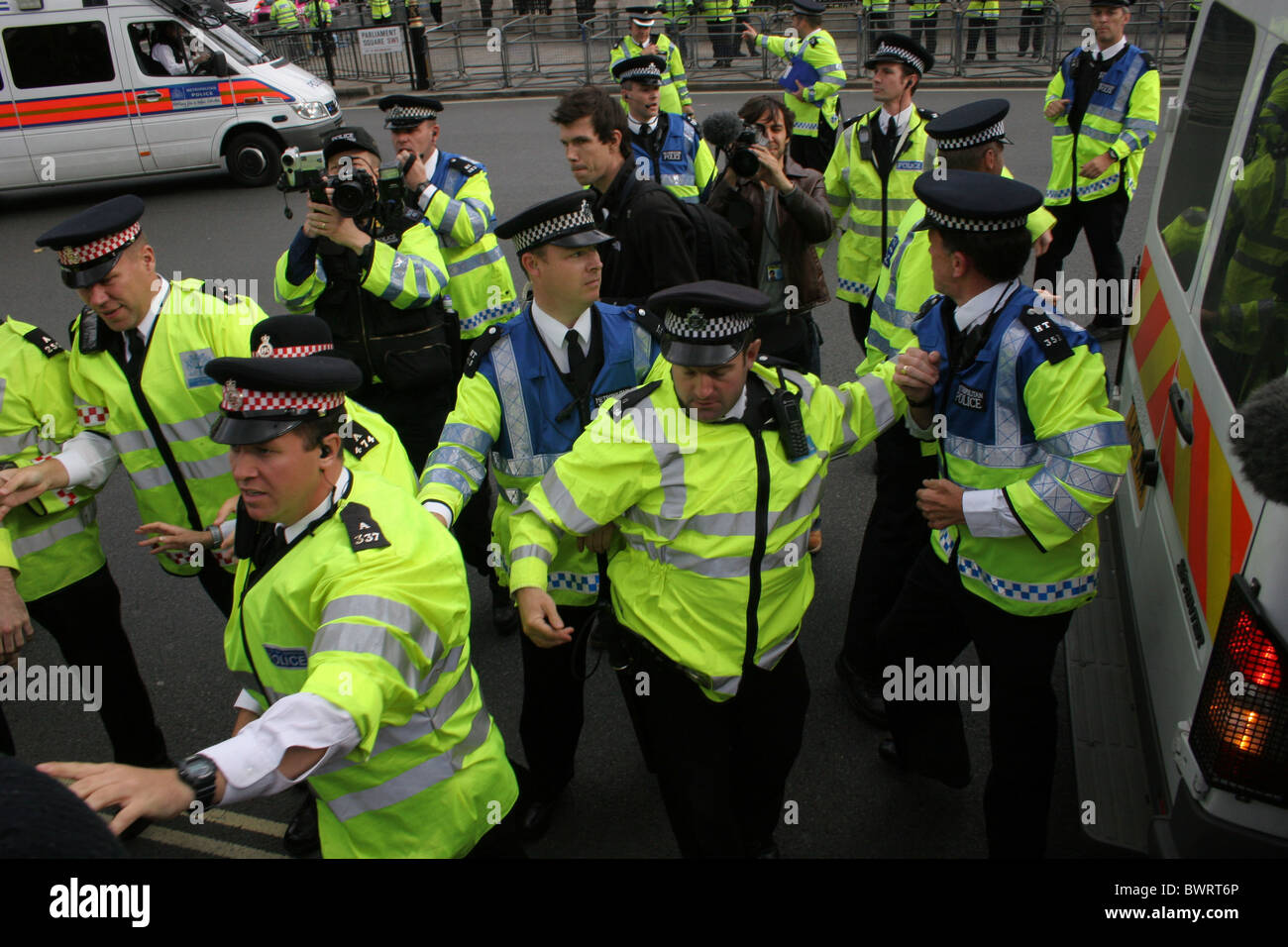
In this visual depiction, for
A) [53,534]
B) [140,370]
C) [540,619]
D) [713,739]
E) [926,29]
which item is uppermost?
[140,370]

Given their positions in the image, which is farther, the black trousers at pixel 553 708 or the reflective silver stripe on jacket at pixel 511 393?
the black trousers at pixel 553 708

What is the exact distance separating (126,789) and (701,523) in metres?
1.44

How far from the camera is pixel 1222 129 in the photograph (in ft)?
10.1

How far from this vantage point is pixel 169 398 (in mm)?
3477

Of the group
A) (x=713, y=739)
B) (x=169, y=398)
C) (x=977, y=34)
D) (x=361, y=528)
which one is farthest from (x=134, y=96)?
(x=713, y=739)

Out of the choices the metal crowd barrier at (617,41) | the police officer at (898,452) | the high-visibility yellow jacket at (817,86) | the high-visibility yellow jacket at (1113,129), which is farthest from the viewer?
the metal crowd barrier at (617,41)

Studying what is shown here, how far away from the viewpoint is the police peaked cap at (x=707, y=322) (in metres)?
2.61

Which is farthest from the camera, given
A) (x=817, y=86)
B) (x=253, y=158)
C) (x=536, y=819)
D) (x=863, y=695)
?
(x=253, y=158)

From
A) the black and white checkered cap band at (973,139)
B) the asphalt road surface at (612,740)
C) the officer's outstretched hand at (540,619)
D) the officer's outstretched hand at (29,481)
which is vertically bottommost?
the asphalt road surface at (612,740)

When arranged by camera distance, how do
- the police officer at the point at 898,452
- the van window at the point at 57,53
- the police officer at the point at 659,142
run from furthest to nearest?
the van window at the point at 57,53
the police officer at the point at 659,142
the police officer at the point at 898,452

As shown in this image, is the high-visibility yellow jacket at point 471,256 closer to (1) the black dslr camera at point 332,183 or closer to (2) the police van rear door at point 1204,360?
(1) the black dslr camera at point 332,183

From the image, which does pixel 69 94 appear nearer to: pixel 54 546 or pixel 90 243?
pixel 90 243

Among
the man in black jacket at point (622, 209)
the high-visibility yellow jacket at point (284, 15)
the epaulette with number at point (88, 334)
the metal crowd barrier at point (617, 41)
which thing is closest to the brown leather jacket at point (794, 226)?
the man in black jacket at point (622, 209)

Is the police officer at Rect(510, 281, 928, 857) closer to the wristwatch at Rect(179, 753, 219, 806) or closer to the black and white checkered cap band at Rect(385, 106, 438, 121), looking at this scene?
the wristwatch at Rect(179, 753, 219, 806)
